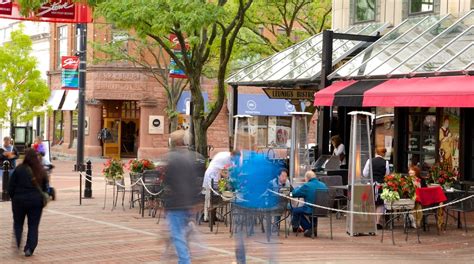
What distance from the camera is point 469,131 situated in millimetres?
18750

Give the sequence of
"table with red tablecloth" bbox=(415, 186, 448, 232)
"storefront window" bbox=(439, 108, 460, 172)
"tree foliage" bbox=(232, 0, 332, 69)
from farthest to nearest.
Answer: "tree foliage" bbox=(232, 0, 332, 69), "storefront window" bbox=(439, 108, 460, 172), "table with red tablecloth" bbox=(415, 186, 448, 232)

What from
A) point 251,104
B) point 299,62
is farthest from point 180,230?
point 251,104

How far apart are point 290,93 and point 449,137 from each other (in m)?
4.94

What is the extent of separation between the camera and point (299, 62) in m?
21.8

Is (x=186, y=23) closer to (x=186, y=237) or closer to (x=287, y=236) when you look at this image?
(x=287, y=236)

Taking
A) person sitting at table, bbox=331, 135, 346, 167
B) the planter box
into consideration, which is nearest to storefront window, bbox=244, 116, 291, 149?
person sitting at table, bbox=331, 135, 346, 167

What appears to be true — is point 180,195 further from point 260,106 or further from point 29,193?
point 260,106

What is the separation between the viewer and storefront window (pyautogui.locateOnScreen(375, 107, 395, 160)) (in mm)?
22625

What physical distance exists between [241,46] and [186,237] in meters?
23.2

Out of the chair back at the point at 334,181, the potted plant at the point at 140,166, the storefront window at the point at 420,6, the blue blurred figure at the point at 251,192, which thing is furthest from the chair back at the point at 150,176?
the storefront window at the point at 420,6

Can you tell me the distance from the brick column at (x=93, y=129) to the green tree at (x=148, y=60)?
3015mm

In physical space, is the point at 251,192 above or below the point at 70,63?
below

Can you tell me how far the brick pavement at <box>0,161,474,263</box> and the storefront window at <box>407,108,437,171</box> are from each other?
3.99 meters

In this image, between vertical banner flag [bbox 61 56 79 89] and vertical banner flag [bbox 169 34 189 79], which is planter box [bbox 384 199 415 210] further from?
vertical banner flag [bbox 61 56 79 89]
